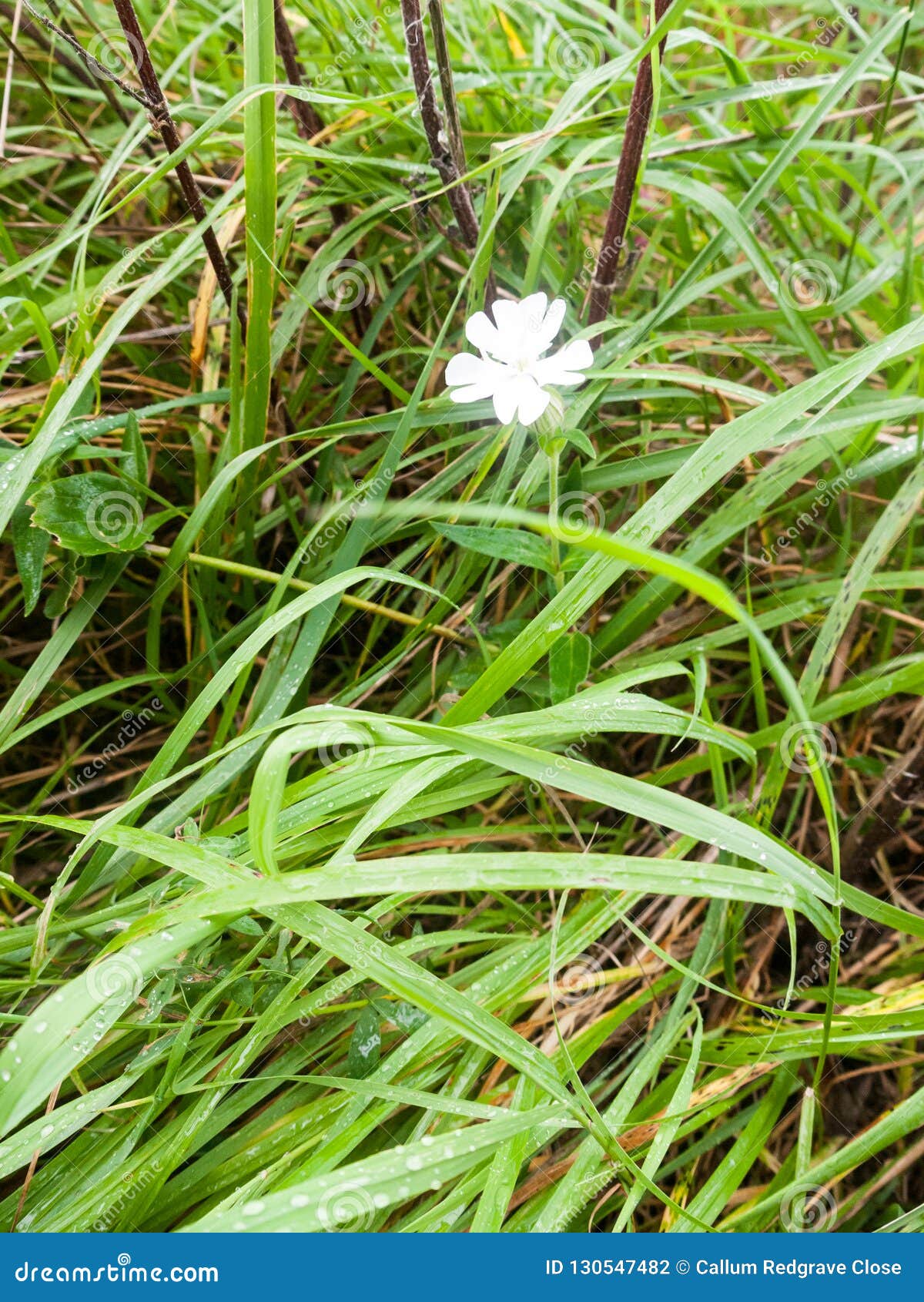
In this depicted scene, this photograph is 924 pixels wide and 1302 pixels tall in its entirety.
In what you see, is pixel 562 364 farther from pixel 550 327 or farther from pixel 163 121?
pixel 163 121

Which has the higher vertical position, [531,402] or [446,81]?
[446,81]

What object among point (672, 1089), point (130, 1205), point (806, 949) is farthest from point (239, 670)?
point (806, 949)

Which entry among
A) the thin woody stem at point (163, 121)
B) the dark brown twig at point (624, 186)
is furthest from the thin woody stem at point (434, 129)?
the thin woody stem at point (163, 121)

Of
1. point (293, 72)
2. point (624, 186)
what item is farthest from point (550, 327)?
point (293, 72)

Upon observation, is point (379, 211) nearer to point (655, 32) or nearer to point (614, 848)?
point (655, 32)

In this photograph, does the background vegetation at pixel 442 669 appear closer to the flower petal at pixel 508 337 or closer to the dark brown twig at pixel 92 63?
the dark brown twig at pixel 92 63

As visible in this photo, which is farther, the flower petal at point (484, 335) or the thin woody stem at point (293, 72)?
the thin woody stem at point (293, 72)
